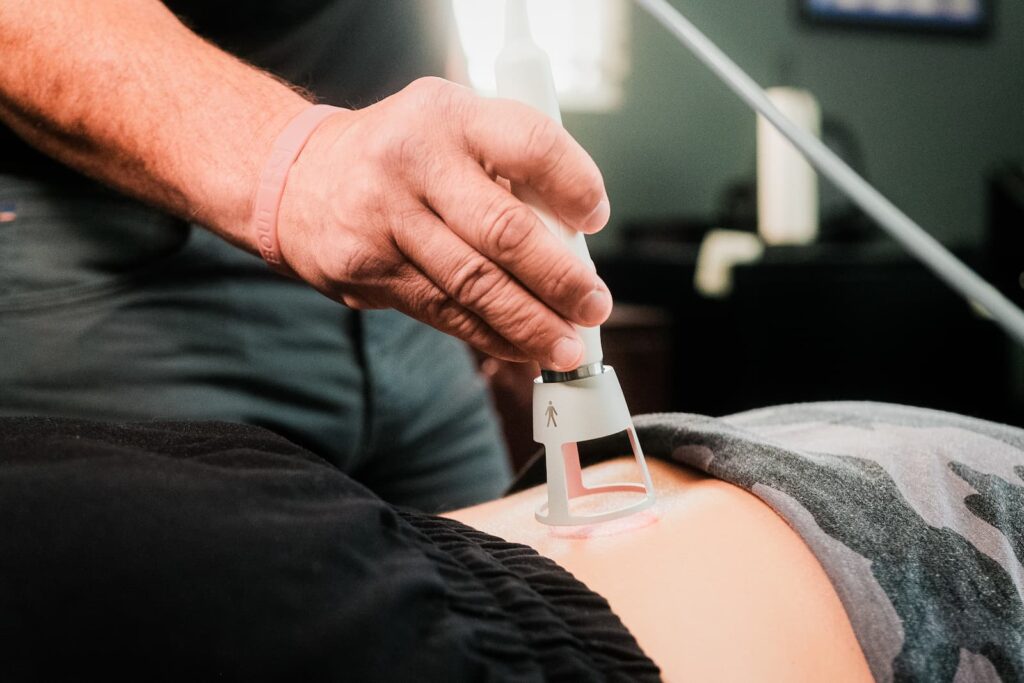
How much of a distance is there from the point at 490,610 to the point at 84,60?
1.71 ft

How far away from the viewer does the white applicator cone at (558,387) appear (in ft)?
1.56

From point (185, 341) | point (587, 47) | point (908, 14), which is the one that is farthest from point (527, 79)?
point (908, 14)

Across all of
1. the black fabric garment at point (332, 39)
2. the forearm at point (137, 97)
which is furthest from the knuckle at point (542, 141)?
the black fabric garment at point (332, 39)

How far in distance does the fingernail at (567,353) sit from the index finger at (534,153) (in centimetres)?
7

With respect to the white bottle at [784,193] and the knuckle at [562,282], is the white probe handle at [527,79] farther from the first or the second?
the white bottle at [784,193]

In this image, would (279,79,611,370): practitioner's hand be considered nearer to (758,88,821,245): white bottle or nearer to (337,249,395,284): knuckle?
(337,249,395,284): knuckle

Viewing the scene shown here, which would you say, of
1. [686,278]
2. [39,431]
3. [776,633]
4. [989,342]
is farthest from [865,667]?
[989,342]

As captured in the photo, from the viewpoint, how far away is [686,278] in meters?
2.91

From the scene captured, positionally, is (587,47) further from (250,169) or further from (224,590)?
(224,590)

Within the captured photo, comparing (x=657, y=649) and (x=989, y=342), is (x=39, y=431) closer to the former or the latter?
(x=657, y=649)

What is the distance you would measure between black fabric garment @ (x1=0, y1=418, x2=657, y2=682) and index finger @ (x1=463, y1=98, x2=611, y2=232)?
0.64ft

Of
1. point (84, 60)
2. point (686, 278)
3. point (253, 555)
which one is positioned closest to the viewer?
point (253, 555)

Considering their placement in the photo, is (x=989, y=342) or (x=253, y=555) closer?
(x=253, y=555)

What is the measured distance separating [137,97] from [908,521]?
22.8 inches
